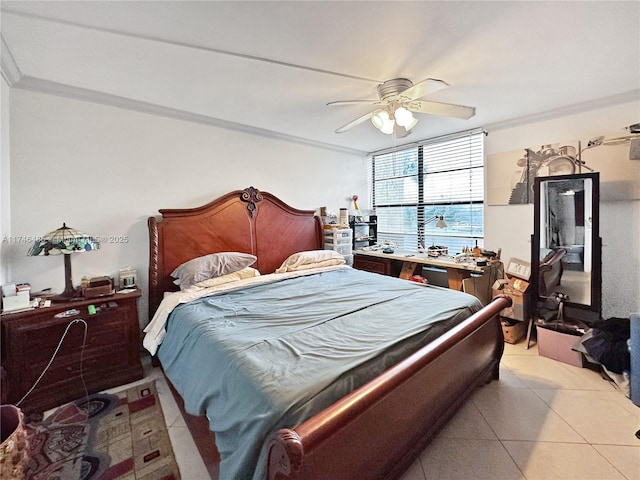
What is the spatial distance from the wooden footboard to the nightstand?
1.96 meters

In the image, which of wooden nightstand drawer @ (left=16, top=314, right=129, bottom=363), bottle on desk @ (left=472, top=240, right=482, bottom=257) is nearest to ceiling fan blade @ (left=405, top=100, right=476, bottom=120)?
bottle on desk @ (left=472, top=240, right=482, bottom=257)

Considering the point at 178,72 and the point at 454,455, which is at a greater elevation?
the point at 178,72

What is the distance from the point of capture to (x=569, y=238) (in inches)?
101

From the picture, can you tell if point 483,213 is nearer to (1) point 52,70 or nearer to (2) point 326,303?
(2) point 326,303

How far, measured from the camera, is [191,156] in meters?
2.92

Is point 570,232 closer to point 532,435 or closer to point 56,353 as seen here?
point 532,435

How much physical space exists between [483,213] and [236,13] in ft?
10.8

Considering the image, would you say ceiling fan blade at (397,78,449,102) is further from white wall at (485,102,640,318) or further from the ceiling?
white wall at (485,102,640,318)

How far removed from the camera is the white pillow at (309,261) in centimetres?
314

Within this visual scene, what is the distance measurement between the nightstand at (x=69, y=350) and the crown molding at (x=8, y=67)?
165 centimetres

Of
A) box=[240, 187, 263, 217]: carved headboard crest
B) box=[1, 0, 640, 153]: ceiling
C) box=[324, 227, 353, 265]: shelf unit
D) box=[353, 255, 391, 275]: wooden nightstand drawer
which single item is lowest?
box=[353, 255, 391, 275]: wooden nightstand drawer

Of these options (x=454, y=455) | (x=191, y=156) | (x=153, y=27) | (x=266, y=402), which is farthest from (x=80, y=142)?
(x=454, y=455)

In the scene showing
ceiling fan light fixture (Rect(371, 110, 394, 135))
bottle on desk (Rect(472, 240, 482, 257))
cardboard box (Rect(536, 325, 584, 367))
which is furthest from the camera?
bottle on desk (Rect(472, 240, 482, 257))

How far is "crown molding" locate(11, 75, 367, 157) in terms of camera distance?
215cm
